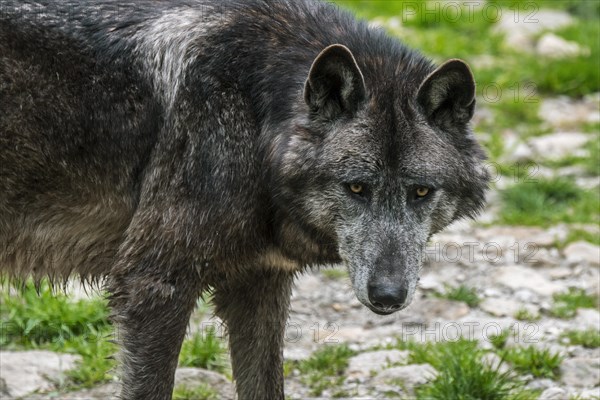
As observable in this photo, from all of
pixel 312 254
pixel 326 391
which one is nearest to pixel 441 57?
pixel 326 391

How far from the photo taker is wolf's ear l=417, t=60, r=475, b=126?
4805 mm

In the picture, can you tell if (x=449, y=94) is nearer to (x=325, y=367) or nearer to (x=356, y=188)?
(x=356, y=188)

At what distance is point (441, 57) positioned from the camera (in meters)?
11.3

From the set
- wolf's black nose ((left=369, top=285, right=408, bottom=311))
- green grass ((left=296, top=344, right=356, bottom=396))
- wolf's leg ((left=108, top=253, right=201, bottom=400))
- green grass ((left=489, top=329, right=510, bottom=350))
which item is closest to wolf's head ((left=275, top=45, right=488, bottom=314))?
wolf's black nose ((left=369, top=285, right=408, bottom=311))

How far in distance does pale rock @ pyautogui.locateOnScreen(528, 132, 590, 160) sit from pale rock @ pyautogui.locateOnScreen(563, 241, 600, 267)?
170 cm

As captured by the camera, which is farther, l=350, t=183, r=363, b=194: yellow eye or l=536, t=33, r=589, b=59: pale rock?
l=536, t=33, r=589, b=59: pale rock

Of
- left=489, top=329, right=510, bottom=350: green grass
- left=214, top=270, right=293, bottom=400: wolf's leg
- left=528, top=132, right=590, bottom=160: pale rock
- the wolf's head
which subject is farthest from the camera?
left=528, top=132, right=590, bottom=160: pale rock

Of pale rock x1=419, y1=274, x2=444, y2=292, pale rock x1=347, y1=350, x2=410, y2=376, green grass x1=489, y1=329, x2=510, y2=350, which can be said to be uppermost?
pale rock x1=419, y1=274, x2=444, y2=292

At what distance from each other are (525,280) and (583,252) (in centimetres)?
65

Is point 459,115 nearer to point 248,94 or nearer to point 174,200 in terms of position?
point 248,94

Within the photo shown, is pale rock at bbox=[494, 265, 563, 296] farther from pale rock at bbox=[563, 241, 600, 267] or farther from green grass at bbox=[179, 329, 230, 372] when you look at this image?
green grass at bbox=[179, 329, 230, 372]

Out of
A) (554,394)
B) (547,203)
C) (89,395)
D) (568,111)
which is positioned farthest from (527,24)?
(89,395)

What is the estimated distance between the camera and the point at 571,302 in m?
7.26

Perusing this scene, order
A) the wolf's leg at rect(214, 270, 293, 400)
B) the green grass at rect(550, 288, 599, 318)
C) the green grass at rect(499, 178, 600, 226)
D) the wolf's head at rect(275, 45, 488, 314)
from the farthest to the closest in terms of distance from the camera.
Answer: the green grass at rect(499, 178, 600, 226)
the green grass at rect(550, 288, 599, 318)
the wolf's leg at rect(214, 270, 293, 400)
the wolf's head at rect(275, 45, 488, 314)
